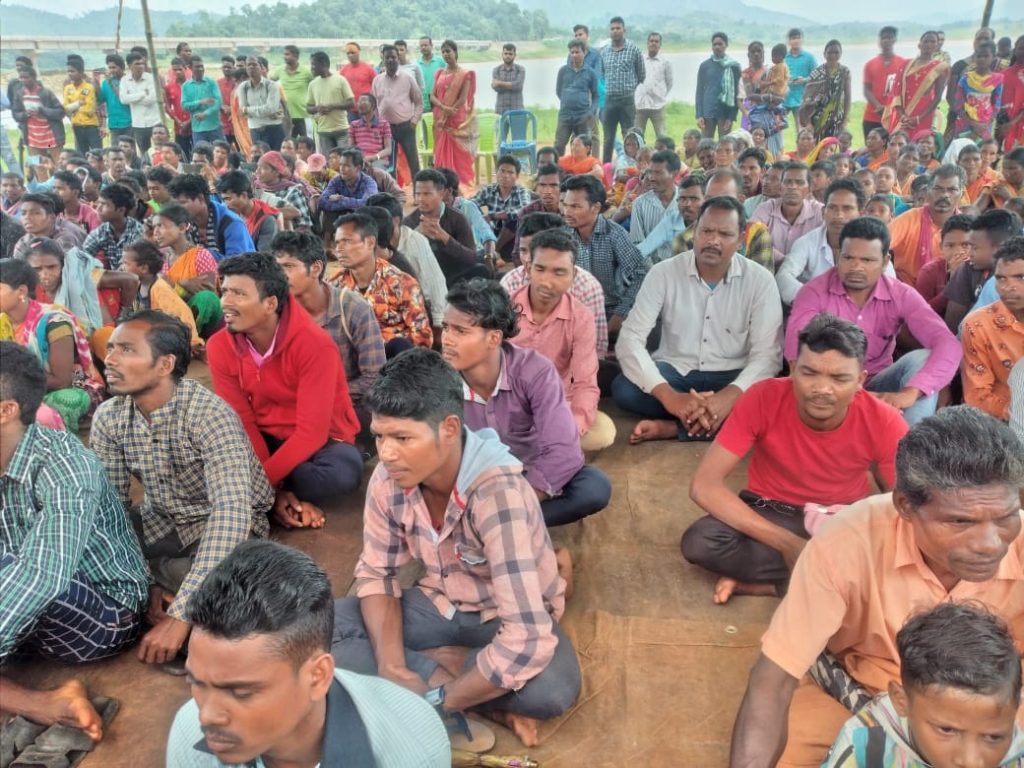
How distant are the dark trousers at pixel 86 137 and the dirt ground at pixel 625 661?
850cm

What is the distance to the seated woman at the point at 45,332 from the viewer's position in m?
3.43

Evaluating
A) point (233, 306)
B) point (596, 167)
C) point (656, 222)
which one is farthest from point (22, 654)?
point (596, 167)

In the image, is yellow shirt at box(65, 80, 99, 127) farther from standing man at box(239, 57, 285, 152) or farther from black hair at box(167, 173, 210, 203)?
black hair at box(167, 173, 210, 203)

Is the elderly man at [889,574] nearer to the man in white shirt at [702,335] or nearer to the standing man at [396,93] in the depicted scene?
the man in white shirt at [702,335]

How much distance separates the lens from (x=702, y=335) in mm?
3775

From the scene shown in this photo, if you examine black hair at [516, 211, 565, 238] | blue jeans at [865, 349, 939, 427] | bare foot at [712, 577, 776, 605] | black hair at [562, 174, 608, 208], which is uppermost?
black hair at [562, 174, 608, 208]

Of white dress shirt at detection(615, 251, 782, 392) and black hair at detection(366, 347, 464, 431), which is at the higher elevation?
black hair at detection(366, 347, 464, 431)

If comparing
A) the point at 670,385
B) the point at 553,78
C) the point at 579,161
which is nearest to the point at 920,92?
the point at 579,161

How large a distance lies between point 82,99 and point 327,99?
2960 millimetres

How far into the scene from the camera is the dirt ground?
2.08 metres

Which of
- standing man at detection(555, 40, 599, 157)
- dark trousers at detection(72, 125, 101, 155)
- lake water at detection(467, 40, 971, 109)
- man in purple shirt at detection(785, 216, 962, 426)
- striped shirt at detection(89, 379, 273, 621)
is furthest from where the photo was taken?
lake water at detection(467, 40, 971, 109)

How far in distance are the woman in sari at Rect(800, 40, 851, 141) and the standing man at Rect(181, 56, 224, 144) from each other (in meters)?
6.81

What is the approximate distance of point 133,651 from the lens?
246 centimetres

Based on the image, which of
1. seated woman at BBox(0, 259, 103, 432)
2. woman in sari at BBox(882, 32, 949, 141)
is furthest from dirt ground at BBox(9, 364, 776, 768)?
woman in sari at BBox(882, 32, 949, 141)
